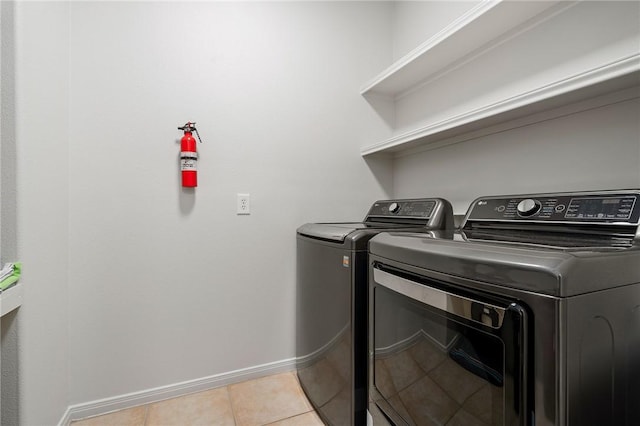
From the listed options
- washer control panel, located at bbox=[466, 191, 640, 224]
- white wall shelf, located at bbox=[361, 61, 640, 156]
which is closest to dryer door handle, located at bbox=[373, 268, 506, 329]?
washer control panel, located at bbox=[466, 191, 640, 224]

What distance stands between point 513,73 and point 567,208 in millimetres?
805

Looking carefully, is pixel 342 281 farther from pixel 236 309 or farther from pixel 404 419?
pixel 236 309

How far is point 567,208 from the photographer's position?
954 mm

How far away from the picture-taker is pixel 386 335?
0.99m

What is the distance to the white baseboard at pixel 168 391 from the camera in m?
1.38

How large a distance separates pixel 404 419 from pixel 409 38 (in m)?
2.17

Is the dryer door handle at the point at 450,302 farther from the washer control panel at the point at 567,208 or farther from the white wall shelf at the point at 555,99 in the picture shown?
the white wall shelf at the point at 555,99

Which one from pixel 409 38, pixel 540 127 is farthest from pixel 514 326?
pixel 409 38

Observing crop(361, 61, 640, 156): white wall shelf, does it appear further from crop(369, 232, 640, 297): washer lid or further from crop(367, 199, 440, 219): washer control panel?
crop(369, 232, 640, 297): washer lid

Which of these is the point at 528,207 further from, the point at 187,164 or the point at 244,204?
the point at 187,164

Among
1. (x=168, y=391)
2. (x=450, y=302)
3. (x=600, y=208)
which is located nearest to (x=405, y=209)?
(x=600, y=208)

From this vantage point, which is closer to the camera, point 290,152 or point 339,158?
point 290,152

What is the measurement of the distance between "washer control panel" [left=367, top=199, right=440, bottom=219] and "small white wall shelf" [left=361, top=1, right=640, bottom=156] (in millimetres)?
353

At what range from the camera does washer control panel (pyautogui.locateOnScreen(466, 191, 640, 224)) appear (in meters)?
0.83
